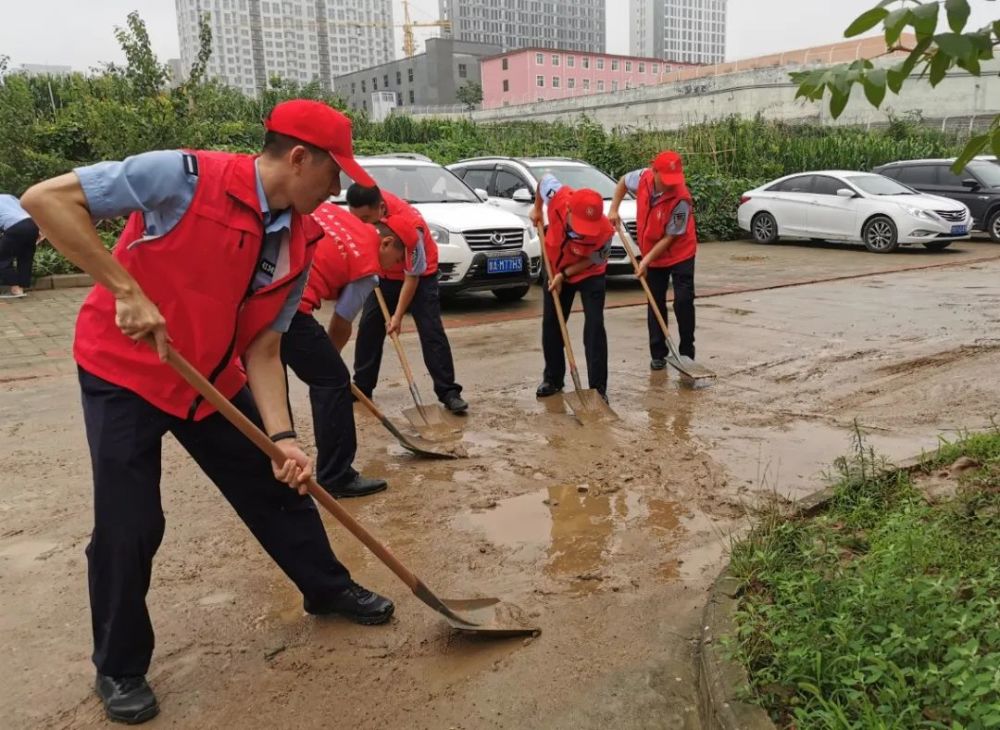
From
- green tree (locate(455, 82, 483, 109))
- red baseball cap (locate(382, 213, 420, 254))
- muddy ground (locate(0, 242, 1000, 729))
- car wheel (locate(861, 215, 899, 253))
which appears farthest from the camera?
green tree (locate(455, 82, 483, 109))

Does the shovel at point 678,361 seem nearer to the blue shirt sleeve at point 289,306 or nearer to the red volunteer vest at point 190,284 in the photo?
the blue shirt sleeve at point 289,306

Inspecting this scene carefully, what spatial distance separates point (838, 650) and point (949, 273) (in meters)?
10.8

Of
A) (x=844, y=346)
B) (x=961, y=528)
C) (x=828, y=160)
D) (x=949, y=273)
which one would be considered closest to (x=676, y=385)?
(x=844, y=346)

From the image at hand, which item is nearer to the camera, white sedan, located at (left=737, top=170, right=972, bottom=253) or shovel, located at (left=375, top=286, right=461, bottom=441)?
shovel, located at (left=375, top=286, right=461, bottom=441)

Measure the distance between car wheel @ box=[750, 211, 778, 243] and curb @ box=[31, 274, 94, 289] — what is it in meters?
11.7

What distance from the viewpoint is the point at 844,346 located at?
7.25 meters

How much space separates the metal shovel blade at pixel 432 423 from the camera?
17.2ft

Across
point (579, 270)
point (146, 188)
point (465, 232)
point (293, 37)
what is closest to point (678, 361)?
point (579, 270)

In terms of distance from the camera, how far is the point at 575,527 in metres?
3.88

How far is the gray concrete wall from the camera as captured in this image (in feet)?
99.9

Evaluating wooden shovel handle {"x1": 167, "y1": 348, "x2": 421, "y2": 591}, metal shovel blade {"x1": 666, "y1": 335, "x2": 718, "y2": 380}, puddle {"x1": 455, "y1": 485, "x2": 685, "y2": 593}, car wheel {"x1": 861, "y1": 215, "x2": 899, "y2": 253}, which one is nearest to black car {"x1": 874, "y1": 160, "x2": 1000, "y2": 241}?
car wheel {"x1": 861, "y1": 215, "x2": 899, "y2": 253}

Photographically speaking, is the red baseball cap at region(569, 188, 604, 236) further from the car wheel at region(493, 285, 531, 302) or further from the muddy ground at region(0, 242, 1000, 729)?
the car wheel at region(493, 285, 531, 302)

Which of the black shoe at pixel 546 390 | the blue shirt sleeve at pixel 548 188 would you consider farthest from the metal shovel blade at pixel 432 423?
the blue shirt sleeve at pixel 548 188

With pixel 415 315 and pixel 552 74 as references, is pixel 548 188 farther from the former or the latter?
pixel 552 74
